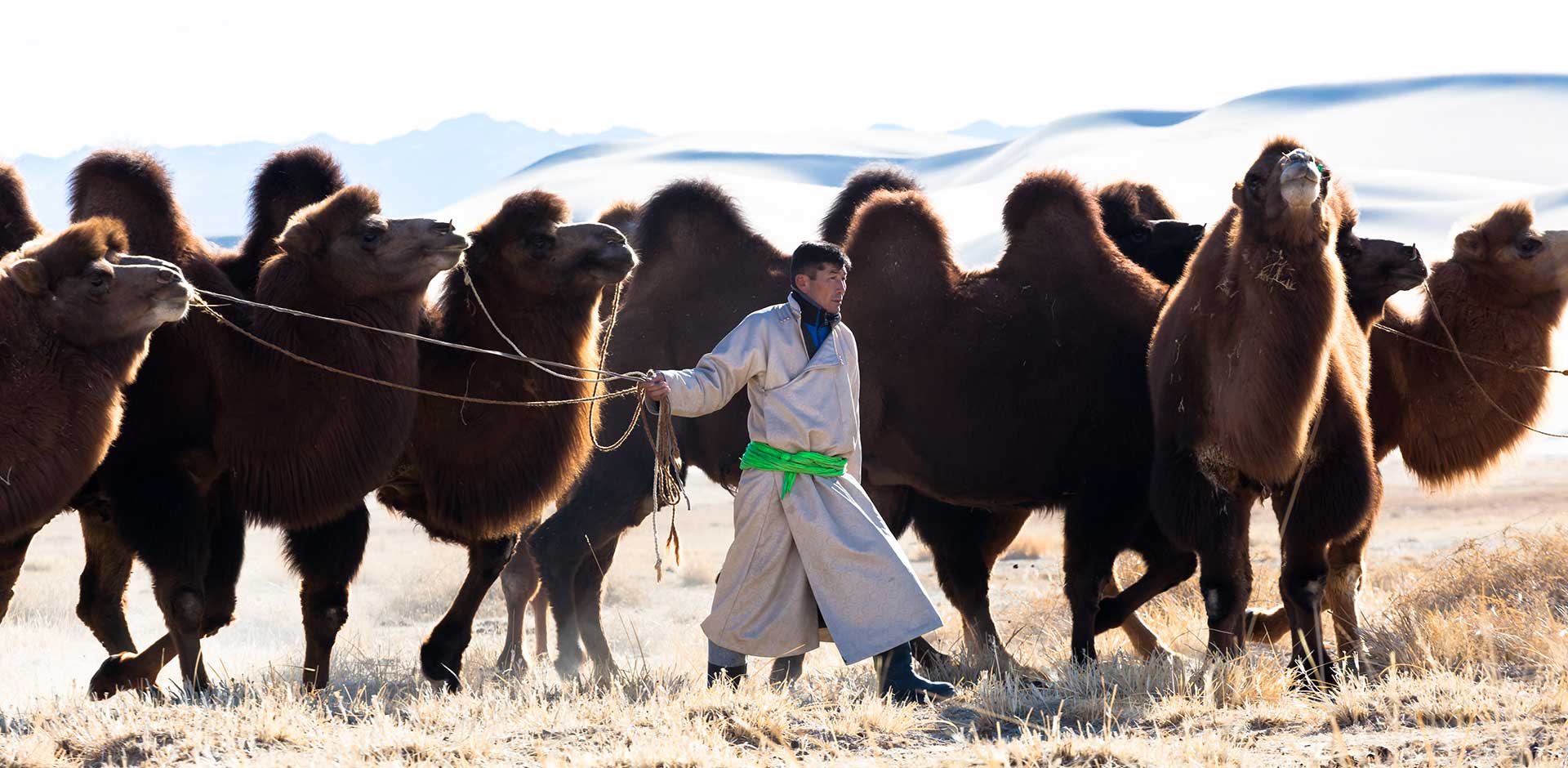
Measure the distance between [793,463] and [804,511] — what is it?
0.19 m

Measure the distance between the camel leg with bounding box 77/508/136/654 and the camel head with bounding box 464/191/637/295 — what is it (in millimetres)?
2270

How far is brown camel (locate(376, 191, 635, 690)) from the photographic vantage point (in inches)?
301

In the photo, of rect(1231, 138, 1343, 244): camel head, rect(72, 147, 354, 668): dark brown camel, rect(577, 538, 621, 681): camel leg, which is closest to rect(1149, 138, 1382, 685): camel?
rect(1231, 138, 1343, 244): camel head

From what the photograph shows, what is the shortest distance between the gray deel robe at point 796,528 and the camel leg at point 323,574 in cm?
209

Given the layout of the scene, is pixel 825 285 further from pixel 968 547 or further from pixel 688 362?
pixel 968 547

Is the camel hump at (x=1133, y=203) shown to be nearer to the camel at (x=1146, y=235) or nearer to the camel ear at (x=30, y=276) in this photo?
the camel at (x=1146, y=235)

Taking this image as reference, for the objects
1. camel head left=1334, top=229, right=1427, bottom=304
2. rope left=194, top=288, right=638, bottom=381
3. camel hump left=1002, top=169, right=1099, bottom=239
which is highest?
camel hump left=1002, top=169, right=1099, bottom=239

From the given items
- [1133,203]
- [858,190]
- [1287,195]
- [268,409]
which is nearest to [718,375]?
[268,409]

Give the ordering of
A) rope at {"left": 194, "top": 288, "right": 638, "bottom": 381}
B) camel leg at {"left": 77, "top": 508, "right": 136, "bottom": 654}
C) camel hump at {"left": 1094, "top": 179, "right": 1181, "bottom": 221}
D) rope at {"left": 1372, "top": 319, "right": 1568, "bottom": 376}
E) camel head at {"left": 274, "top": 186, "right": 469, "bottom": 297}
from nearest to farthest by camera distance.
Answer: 1. rope at {"left": 194, "top": 288, "right": 638, "bottom": 381}
2. camel head at {"left": 274, "top": 186, "right": 469, "bottom": 297}
3. camel leg at {"left": 77, "top": 508, "right": 136, "bottom": 654}
4. rope at {"left": 1372, "top": 319, "right": 1568, "bottom": 376}
5. camel hump at {"left": 1094, "top": 179, "right": 1181, "bottom": 221}

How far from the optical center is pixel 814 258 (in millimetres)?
6484

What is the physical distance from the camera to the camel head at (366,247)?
23.4 ft

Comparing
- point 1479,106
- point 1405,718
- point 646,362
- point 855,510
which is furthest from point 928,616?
point 1479,106

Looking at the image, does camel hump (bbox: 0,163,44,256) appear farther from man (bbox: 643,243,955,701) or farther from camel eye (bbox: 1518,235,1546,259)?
camel eye (bbox: 1518,235,1546,259)

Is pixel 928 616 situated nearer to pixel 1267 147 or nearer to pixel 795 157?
pixel 1267 147
